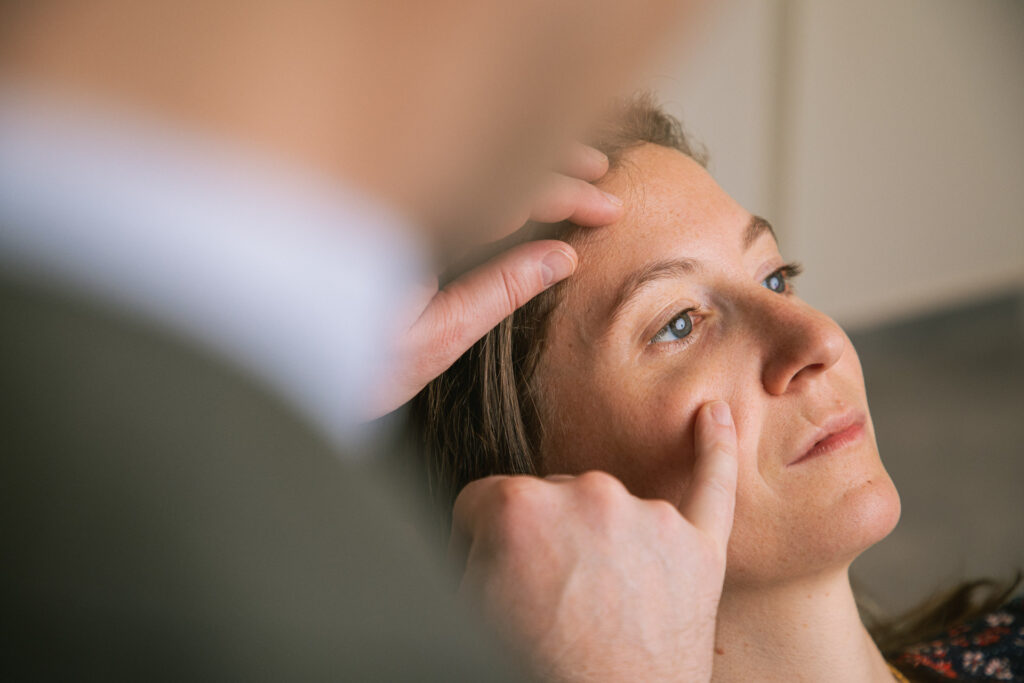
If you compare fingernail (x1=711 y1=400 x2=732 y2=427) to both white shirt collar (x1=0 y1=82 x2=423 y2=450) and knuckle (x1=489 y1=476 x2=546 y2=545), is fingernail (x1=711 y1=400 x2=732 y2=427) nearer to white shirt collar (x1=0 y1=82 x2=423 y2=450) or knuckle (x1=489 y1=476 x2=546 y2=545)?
knuckle (x1=489 y1=476 x2=546 y2=545)

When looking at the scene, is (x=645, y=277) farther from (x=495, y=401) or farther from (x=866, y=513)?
(x=866, y=513)

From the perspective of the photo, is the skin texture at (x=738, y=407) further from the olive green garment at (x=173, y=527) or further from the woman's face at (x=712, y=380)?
the olive green garment at (x=173, y=527)

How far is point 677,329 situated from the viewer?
3.46ft

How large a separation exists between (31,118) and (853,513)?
90 centimetres

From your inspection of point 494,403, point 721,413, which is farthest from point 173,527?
point 494,403

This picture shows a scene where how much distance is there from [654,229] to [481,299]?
227 millimetres

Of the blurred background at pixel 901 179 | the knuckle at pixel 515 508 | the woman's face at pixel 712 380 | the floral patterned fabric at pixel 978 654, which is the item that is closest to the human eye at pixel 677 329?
the woman's face at pixel 712 380

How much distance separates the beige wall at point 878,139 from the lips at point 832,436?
252 cm

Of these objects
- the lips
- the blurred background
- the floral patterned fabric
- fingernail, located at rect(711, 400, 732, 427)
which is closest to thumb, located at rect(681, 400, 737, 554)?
fingernail, located at rect(711, 400, 732, 427)

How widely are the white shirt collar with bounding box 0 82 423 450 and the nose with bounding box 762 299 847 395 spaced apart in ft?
2.42

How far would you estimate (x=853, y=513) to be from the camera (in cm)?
97

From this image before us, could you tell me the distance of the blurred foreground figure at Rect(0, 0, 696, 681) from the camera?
238 mm

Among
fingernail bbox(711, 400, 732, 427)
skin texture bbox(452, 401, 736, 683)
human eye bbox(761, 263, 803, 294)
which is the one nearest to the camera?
skin texture bbox(452, 401, 736, 683)

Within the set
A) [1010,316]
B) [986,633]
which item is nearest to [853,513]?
[986,633]
